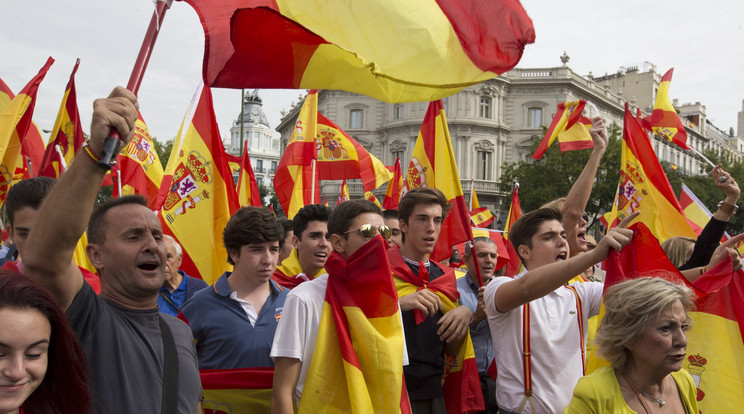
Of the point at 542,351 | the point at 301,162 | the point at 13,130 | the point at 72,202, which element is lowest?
the point at 542,351

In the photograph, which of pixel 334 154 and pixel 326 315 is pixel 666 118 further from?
pixel 326 315

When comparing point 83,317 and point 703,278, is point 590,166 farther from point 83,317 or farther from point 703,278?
point 83,317

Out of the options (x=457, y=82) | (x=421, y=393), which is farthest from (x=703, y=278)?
(x=457, y=82)

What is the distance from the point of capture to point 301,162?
28.9ft

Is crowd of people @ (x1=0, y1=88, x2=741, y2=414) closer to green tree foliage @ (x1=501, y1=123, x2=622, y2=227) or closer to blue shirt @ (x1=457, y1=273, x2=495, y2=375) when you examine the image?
blue shirt @ (x1=457, y1=273, x2=495, y2=375)

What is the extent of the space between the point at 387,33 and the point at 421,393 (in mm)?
2027

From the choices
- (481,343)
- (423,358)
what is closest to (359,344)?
(423,358)

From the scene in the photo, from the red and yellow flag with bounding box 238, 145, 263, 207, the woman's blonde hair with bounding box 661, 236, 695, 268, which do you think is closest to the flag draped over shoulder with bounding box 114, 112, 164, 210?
the red and yellow flag with bounding box 238, 145, 263, 207

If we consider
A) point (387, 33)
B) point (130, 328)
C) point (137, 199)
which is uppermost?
point (387, 33)

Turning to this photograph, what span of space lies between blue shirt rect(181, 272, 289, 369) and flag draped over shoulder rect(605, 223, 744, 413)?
1.87m

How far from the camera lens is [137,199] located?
2.66 meters

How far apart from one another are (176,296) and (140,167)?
4.40 meters

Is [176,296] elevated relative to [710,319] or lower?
lower

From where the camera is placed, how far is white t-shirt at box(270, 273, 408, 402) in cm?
311
